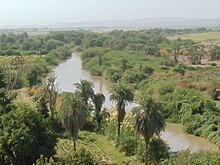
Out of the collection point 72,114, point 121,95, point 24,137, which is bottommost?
point 24,137

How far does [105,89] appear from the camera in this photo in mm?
68500

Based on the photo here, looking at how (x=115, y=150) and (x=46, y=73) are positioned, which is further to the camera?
(x=46, y=73)

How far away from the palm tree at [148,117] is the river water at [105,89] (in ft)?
31.9

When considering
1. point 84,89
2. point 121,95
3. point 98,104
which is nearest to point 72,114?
point 121,95

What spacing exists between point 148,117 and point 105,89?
40562mm

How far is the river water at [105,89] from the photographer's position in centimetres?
3891

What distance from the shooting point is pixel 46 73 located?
84500mm

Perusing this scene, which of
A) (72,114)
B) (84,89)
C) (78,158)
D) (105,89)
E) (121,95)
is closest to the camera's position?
(78,158)

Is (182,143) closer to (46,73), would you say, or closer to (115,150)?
(115,150)

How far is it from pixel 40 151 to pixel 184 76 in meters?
46.5

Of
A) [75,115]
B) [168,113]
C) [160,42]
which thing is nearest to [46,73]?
[168,113]

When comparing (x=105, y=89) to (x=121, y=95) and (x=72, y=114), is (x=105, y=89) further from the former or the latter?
(x=72, y=114)

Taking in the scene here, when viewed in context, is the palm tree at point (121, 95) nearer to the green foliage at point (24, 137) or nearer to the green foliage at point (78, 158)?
the green foliage at point (24, 137)

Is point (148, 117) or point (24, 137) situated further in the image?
point (24, 137)
